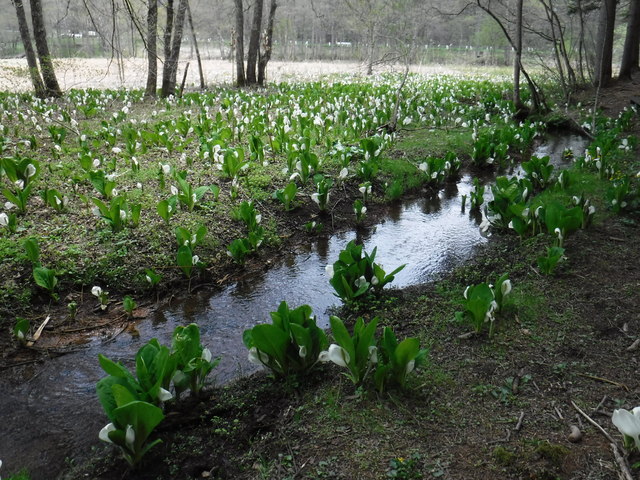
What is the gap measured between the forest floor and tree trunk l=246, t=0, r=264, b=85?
1361 cm

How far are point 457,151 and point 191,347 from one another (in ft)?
21.1

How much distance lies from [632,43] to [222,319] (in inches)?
532

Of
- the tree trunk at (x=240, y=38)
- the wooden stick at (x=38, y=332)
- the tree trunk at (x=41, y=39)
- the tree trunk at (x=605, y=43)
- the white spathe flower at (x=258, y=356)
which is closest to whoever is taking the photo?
the white spathe flower at (x=258, y=356)

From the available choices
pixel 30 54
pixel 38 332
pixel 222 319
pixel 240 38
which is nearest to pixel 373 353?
pixel 222 319

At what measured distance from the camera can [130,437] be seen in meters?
1.98

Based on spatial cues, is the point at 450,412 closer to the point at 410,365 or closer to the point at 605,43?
the point at 410,365

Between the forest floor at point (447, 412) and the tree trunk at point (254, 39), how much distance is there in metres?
13.6

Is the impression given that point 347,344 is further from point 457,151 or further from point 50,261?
point 457,151

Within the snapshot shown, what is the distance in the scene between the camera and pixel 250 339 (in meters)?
2.55

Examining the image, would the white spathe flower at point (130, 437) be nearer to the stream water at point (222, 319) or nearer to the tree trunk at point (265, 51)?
the stream water at point (222, 319)

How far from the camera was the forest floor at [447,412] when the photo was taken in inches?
77.1

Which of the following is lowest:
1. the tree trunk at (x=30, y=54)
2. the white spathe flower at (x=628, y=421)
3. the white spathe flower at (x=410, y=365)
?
the white spathe flower at (x=410, y=365)

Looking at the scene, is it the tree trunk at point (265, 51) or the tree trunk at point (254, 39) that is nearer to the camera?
the tree trunk at point (254, 39)

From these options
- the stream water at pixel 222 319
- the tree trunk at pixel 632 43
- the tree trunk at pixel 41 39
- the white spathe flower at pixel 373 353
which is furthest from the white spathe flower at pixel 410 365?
the tree trunk at pixel 632 43
